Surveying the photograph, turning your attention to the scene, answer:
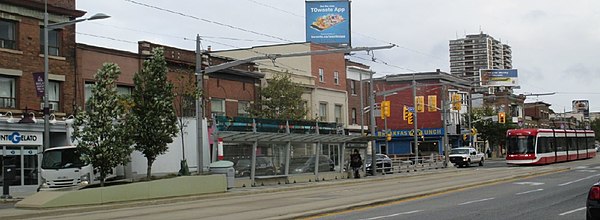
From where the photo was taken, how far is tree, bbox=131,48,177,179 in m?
28.3

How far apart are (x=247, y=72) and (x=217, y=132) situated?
16.9m

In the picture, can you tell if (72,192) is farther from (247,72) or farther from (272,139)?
(247,72)

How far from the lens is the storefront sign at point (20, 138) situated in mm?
30773

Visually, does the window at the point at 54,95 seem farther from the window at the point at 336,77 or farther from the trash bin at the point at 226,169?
the window at the point at 336,77

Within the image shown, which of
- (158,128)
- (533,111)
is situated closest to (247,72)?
(158,128)

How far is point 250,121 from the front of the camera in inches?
1337

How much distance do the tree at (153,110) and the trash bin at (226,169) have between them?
107 inches

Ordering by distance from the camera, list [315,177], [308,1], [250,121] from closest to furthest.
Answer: [250,121], [315,177], [308,1]

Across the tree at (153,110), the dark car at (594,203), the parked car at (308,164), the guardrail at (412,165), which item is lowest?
the guardrail at (412,165)

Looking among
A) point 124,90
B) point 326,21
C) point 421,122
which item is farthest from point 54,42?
point 421,122

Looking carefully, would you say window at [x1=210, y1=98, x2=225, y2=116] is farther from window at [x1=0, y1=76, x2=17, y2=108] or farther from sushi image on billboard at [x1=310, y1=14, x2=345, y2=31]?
window at [x1=0, y1=76, x2=17, y2=108]

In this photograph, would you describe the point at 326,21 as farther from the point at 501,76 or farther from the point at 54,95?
the point at 501,76

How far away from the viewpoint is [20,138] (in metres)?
31.5

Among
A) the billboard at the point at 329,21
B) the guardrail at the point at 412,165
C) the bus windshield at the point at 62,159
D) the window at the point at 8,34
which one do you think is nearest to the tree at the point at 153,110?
the bus windshield at the point at 62,159
